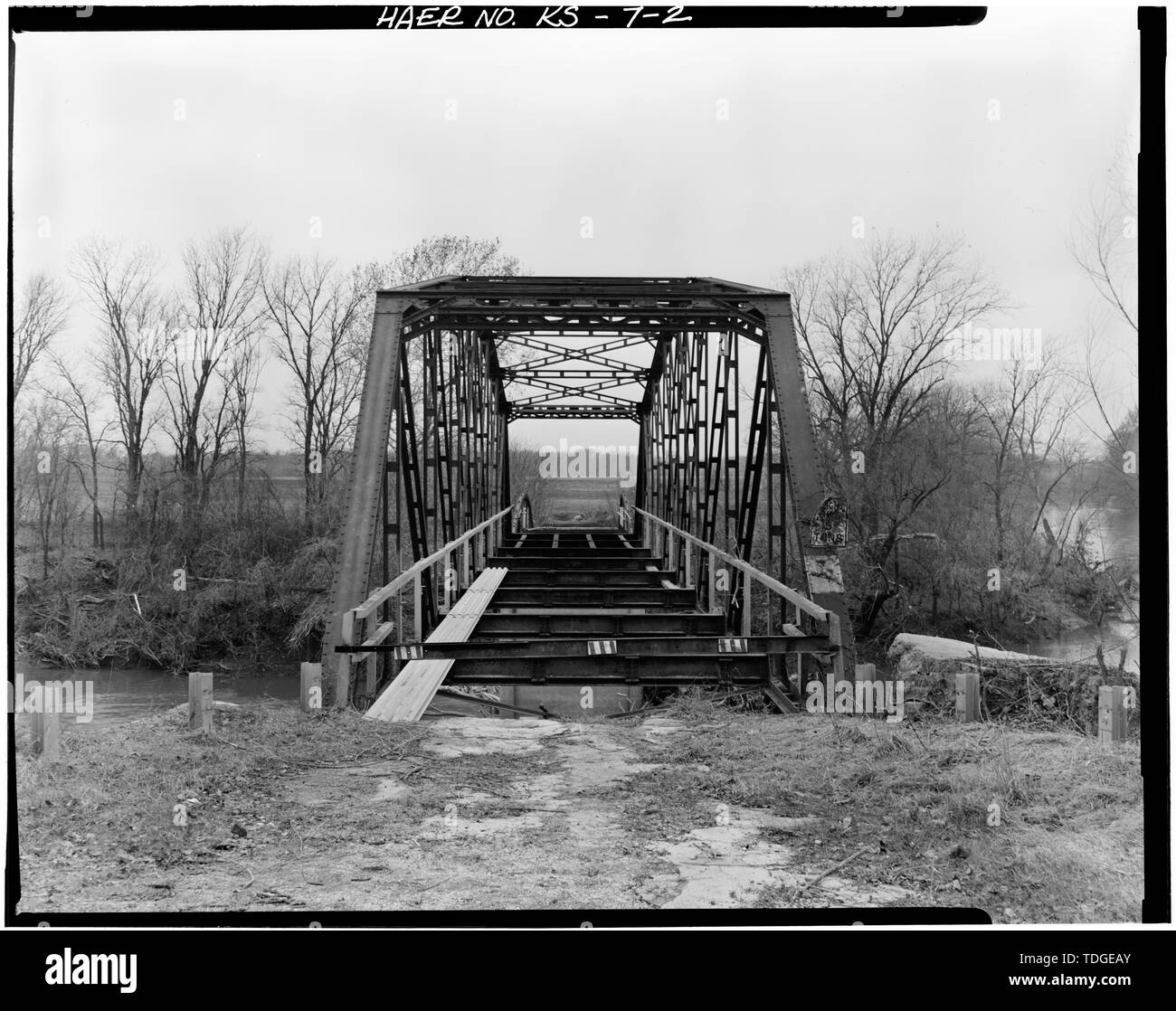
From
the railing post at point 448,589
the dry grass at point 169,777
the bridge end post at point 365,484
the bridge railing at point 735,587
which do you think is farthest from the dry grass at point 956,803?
the railing post at point 448,589

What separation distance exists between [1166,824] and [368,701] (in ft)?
19.9

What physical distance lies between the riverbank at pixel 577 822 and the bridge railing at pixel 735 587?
4.47 feet

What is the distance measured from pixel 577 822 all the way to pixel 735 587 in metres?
7.54

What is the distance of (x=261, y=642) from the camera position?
30.1 m

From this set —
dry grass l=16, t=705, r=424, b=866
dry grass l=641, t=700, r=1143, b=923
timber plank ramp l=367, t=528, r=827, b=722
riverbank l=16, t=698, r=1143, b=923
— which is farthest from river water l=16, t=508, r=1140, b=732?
riverbank l=16, t=698, r=1143, b=923

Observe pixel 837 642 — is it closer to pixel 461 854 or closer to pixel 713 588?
pixel 461 854

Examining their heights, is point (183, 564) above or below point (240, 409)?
below

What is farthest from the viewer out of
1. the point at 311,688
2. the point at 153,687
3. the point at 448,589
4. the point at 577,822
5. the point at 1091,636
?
the point at 153,687

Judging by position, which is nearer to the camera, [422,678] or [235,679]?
[422,678]

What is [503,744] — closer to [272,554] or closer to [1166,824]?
[1166,824]

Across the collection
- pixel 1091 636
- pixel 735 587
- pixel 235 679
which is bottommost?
pixel 235 679

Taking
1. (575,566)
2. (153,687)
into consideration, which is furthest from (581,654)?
(153,687)

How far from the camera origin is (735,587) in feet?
40.0
